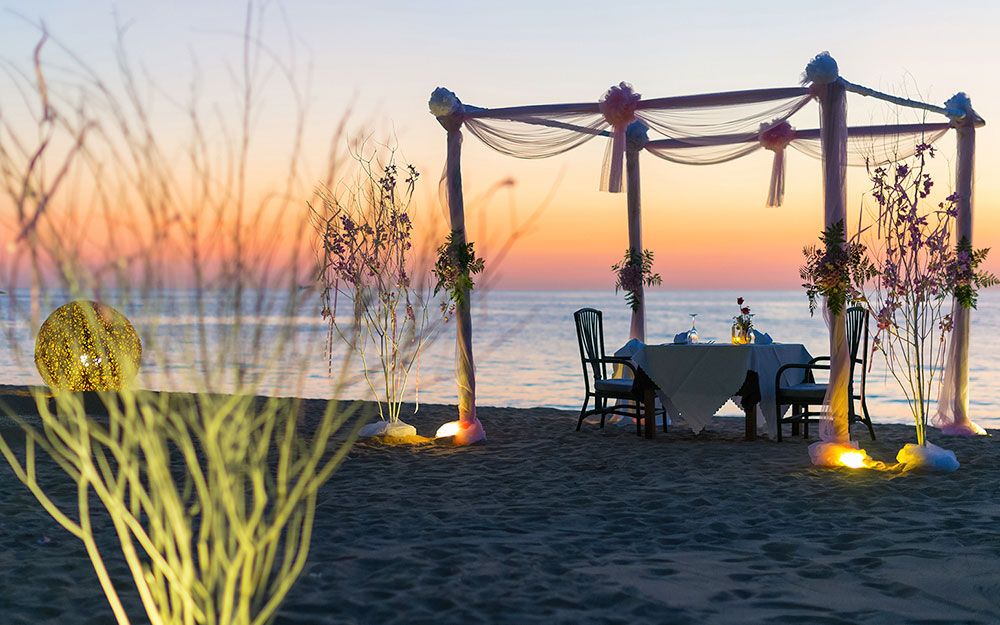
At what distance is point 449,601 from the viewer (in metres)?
2.93

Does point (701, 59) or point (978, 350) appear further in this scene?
point (978, 350)

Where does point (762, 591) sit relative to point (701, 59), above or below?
below

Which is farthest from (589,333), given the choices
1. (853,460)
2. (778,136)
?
(853,460)

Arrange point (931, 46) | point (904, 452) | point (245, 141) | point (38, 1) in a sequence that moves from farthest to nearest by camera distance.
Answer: point (931, 46)
point (904, 452)
point (245, 141)
point (38, 1)

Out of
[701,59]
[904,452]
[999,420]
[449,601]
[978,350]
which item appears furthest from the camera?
[978,350]

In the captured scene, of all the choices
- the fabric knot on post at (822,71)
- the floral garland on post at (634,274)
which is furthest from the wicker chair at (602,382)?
→ the fabric knot on post at (822,71)

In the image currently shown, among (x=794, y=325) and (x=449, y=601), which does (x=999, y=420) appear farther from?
(x=794, y=325)

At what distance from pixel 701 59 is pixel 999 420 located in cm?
534

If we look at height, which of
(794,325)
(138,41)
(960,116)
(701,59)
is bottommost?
(794,325)

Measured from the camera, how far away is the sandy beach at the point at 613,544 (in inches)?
113

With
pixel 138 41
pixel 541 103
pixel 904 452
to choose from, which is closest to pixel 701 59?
pixel 541 103

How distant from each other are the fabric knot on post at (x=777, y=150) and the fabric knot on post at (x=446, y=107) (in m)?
2.64

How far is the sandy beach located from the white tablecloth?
2.58 ft

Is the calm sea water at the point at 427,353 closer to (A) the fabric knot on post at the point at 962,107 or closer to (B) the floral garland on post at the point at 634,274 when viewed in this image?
(B) the floral garland on post at the point at 634,274
